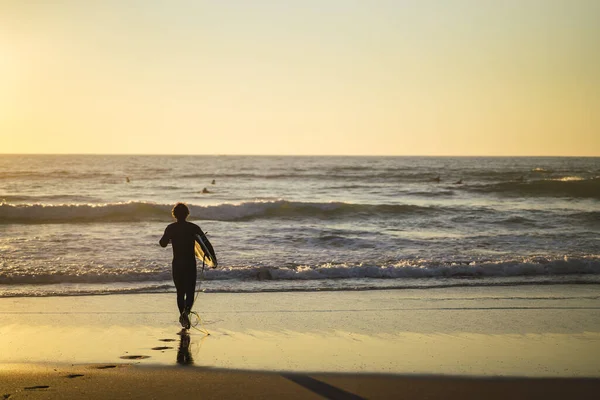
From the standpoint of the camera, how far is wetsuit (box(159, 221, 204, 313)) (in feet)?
27.2

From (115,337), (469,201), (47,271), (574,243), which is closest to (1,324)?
(115,337)

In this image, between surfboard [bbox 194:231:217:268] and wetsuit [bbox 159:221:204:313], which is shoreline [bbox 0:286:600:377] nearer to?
wetsuit [bbox 159:221:204:313]

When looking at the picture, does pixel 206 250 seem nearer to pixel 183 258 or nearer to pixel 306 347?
pixel 183 258

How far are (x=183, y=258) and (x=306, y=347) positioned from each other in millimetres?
2127

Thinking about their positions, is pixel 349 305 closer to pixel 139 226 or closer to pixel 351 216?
pixel 139 226

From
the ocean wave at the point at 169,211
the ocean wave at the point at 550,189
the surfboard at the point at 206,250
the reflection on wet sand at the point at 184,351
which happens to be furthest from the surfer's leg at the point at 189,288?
the ocean wave at the point at 550,189

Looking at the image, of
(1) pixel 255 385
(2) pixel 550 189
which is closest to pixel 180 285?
(1) pixel 255 385

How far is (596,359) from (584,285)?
5.55 metres

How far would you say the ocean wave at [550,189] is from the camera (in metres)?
39.9

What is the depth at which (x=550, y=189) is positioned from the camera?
42125 mm

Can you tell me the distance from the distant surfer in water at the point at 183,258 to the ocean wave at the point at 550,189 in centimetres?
3529

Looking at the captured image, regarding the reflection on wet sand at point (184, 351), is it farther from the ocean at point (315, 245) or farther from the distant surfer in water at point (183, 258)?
the ocean at point (315, 245)

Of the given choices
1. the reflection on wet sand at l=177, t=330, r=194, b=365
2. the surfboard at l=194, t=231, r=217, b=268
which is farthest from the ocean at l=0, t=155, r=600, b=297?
the reflection on wet sand at l=177, t=330, r=194, b=365

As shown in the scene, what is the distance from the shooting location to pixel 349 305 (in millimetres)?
9961
